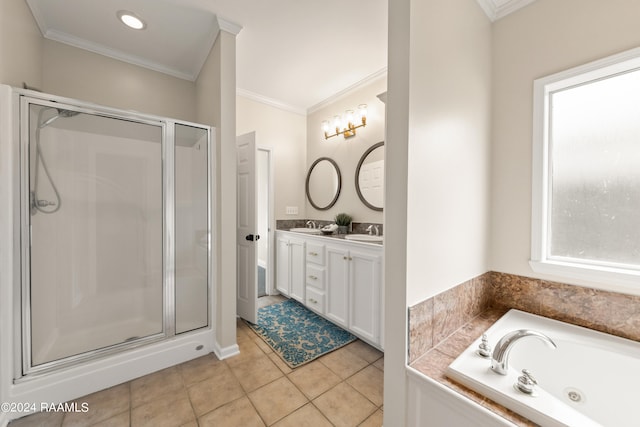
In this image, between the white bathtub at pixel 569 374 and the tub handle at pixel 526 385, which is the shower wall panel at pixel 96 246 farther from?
the tub handle at pixel 526 385

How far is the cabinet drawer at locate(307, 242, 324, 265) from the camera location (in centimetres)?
245

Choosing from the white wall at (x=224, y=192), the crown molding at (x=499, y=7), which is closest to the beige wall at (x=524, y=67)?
the crown molding at (x=499, y=7)

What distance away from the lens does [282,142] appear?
3.34m

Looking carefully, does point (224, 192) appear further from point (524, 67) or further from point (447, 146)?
point (524, 67)

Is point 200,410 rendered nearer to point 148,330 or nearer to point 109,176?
point 148,330

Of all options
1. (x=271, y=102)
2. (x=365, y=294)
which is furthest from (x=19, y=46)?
(x=365, y=294)

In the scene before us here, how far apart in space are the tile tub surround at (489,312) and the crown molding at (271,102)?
3.04 meters

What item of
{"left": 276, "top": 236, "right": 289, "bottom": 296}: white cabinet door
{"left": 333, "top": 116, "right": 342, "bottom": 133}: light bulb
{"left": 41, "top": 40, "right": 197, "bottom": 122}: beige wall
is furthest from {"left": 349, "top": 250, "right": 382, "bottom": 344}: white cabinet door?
{"left": 41, "top": 40, "right": 197, "bottom": 122}: beige wall

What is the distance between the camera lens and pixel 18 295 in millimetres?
1367

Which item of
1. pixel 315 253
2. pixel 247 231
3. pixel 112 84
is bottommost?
pixel 315 253

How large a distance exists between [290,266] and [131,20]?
8.89ft

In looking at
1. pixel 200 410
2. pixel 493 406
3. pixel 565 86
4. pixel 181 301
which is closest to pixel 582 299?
pixel 493 406

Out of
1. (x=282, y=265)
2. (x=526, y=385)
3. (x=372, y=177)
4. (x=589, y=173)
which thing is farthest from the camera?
(x=282, y=265)

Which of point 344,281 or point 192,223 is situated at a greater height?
point 192,223
